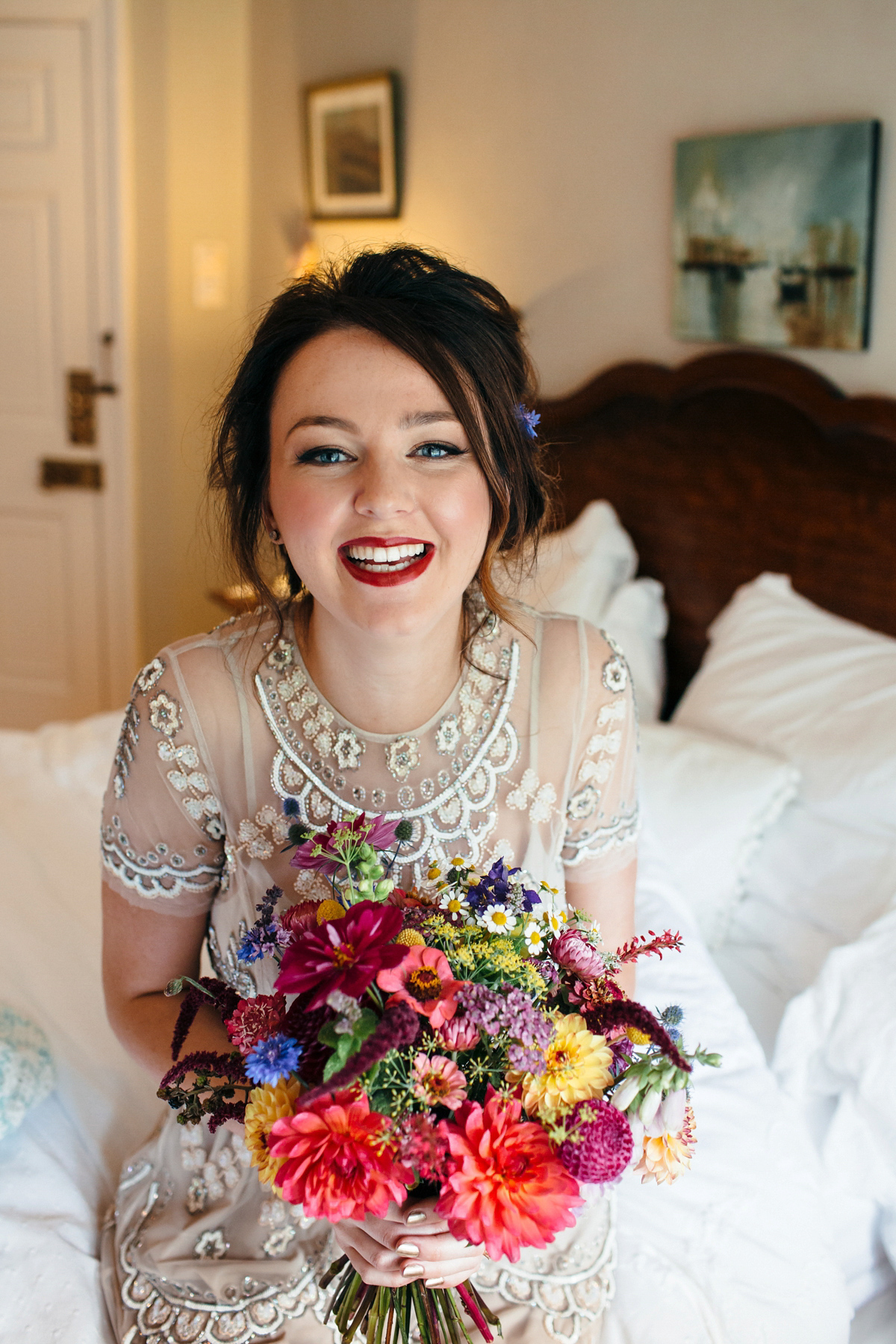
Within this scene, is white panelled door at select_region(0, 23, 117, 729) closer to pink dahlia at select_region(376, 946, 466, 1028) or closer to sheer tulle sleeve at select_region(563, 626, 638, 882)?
sheer tulle sleeve at select_region(563, 626, 638, 882)

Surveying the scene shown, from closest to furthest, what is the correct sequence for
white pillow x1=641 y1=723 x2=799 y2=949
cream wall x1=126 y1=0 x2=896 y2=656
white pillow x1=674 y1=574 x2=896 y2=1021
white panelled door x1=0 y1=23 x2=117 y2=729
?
white pillow x1=674 y1=574 x2=896 y2=1021 < white pillow x1=641 y1=723 x2=799 y2=949 < cream wall x1=126 y1=0 x2=896 y2=656 < white panelled door x1=0 y1=23 x2=117 y2=729

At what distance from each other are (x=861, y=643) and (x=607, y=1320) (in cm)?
130

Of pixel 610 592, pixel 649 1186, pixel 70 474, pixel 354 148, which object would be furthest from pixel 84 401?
pixel 649 1186

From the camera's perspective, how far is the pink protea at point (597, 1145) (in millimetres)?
813

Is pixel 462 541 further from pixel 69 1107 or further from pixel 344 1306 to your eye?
pixel 69 1107

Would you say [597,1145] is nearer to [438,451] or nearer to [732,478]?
[438,451]

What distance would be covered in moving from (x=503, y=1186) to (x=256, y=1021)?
24 cm

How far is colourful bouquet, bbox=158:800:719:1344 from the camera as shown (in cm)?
81

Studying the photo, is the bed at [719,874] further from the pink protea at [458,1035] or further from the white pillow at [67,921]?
the pink protea at [458,1035]

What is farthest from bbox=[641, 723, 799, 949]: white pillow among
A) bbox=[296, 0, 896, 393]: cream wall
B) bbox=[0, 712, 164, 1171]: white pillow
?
bbox=[0, 712, 164, 1171]: white pillow

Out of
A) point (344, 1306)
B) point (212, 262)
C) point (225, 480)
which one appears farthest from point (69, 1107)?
point (212, 262)

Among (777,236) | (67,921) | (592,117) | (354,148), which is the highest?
(354,148)

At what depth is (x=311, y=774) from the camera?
1.42 meters

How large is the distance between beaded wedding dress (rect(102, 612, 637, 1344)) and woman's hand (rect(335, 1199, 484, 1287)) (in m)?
0.30
